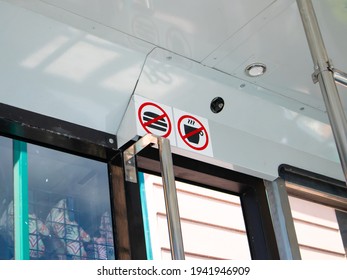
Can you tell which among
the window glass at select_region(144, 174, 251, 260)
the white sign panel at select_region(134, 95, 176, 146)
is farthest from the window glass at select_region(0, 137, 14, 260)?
the window glass at select_region(144, 174, 251, 260)

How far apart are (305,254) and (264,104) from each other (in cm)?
88

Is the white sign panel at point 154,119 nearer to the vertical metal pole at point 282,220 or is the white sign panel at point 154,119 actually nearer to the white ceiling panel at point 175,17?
the white ceiling panel at point 175,17

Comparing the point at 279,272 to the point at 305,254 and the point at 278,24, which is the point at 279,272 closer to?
the point at 278,24

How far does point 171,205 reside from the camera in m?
2.16

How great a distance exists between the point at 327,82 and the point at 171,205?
0.60m

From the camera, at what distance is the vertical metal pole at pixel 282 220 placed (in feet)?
10.8

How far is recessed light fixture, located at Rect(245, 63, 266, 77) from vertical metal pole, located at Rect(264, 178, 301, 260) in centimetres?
58

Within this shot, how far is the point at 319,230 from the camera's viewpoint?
3.80 m

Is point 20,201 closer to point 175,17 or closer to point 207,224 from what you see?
point 175,17

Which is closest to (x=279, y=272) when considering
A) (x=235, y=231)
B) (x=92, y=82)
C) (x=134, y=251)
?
(x=134, y=251)

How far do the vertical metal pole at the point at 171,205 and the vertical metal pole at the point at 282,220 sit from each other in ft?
3.90

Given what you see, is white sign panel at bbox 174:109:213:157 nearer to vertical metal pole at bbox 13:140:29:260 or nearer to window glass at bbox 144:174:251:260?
window glass at bbox 144:174:251:260

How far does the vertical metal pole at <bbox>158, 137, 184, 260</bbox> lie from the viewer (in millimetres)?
2072

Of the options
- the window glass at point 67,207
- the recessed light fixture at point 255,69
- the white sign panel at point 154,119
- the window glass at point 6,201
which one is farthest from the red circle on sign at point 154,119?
the window glass at point 6,201
